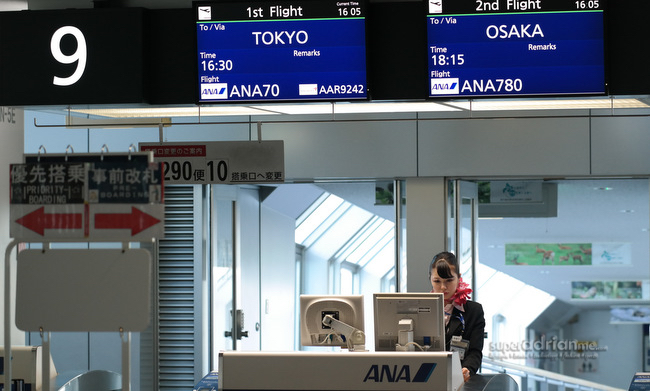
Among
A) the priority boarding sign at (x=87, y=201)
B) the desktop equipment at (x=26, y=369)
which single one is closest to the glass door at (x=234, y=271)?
the desktop equipment at (x=26, y=369)

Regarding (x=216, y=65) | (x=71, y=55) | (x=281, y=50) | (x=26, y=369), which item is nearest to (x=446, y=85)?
(x=281, y=50)

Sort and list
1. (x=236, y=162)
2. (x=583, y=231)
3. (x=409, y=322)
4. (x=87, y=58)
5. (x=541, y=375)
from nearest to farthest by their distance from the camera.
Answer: (x=409, y=322) < (x=87, y=58) < (x=236, y=162) < (x=583, y=231) < (x=541, y=375)

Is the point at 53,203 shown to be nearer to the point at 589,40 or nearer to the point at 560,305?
the point at 589,40

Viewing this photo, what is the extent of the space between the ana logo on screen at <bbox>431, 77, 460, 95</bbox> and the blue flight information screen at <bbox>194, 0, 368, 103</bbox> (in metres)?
0.38

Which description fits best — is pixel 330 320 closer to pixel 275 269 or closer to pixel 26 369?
pixel 26 369

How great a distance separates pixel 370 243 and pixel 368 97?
3331 millimetres

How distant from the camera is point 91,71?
5.18 metres

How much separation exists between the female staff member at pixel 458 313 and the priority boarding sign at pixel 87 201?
2200 millimetres

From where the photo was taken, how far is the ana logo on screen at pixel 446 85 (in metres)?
4.83

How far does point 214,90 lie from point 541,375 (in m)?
4.05

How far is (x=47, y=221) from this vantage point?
3.98 metres

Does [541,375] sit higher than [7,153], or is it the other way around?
[7,153]

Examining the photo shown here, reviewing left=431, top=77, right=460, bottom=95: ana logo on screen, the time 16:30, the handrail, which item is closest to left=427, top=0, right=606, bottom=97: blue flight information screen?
left=431, top=77, right=460, bottom=95: ana logo on screen

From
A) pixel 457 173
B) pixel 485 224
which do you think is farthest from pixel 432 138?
pixel 485 224
